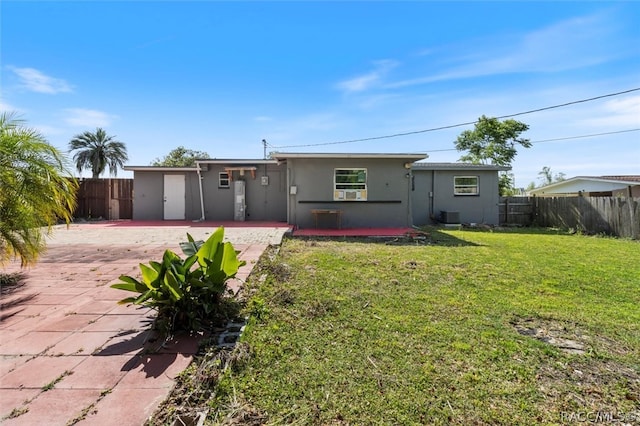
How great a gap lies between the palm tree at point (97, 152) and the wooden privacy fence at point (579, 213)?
26.1 m

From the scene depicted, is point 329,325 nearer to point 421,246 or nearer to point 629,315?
point 629,315

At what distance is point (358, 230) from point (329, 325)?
783cm

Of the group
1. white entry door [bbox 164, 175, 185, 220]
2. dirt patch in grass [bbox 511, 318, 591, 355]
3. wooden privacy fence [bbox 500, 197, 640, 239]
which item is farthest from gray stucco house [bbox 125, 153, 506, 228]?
dirt patch in grass [bbox 511, 318, 591, 355]

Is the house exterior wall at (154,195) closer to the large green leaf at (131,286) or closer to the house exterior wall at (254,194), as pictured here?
the house exterior wall at (254,194)

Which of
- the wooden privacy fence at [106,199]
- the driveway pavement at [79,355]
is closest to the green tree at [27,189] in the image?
the driveway pavement at [79,355]

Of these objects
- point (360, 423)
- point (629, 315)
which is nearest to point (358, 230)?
point (629, 315)

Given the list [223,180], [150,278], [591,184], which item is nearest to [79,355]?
[150,278]

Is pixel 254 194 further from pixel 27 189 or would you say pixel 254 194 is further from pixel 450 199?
pixel 27 189

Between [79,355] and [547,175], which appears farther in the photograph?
[547,175]

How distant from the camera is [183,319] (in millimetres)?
2822

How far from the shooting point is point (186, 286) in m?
2.81

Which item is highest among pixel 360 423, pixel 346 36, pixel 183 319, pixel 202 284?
pixel 346 36

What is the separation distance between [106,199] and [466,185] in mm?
16629

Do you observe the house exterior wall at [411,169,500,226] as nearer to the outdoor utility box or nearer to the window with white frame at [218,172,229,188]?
the outdoor utility box
